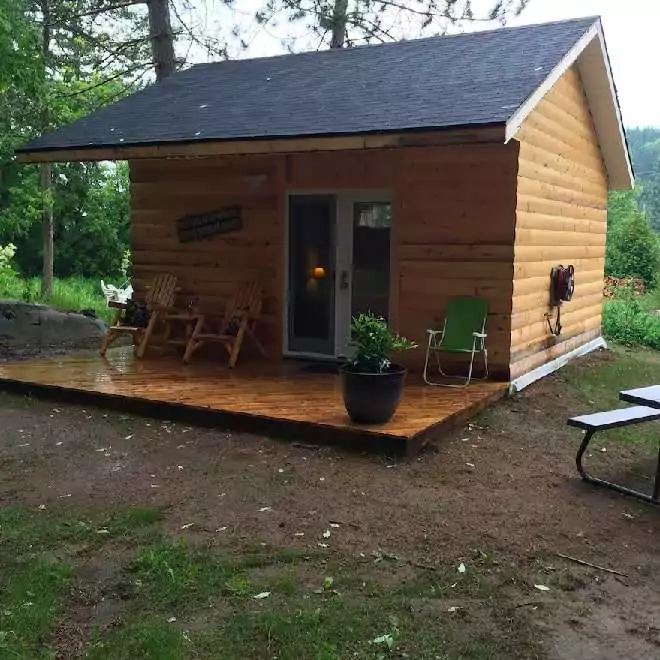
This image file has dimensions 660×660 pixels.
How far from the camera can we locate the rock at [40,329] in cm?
969

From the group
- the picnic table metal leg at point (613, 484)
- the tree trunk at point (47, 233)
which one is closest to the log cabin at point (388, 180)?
the picnic table metal leg at point (613, 484)

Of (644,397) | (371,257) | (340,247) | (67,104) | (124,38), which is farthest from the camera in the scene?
(124,38)

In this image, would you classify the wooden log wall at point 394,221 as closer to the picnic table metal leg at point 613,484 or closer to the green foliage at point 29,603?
the picnic table metal leg at point 613,484

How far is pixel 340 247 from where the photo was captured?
8.05 metres

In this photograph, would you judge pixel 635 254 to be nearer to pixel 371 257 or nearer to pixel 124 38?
pixel 124 38

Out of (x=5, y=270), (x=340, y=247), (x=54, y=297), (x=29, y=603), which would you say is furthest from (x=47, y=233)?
(x=29, y=603)

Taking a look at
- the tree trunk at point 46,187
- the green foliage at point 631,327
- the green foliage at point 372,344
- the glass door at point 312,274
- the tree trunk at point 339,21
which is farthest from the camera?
the tree trunk at point 339,21

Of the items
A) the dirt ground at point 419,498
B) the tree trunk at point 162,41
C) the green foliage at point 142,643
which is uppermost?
the tree trunk at point 162,41

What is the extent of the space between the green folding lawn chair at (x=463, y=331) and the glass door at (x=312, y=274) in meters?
1.45

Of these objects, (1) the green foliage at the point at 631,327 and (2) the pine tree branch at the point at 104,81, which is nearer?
(1) the green foliage at the point at 631,327

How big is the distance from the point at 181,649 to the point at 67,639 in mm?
457

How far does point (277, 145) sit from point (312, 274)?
6.00ft

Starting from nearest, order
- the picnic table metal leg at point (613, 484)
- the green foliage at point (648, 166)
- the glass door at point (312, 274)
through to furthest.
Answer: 1. the picnic table metal leg at point (613, 484)
2. the glass door at point (312, 274)
3. the green foliage at point (648, 166)

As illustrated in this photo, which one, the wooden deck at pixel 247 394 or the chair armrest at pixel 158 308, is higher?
the chair armrest at pixel 158 308
